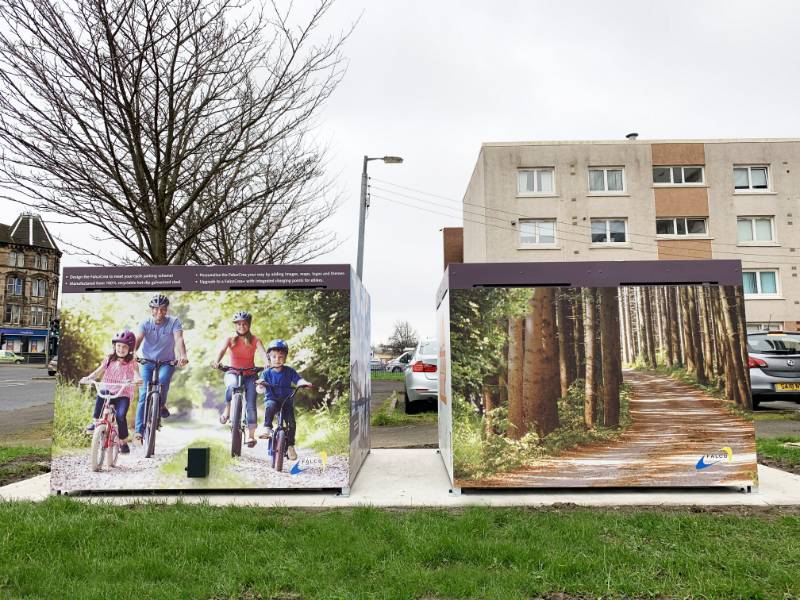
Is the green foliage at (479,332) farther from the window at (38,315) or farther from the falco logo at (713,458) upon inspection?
the window at (38,315)

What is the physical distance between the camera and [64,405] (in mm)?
5953

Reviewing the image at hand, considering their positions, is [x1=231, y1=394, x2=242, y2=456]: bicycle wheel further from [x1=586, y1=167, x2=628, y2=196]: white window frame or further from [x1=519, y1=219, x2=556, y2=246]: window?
[x1=586, y1=167, x2=628, y2=196]: white window frame

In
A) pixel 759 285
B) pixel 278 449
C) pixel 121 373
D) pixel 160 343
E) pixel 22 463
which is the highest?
pixel 759 285

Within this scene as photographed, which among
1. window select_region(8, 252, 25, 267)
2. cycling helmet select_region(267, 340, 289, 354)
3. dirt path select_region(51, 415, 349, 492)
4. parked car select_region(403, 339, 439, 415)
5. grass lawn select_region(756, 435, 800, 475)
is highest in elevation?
window select_region(8, 252, 25, 267)

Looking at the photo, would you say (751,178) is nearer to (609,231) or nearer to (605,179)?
(605,179)

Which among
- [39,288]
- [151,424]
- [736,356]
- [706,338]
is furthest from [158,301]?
[39,288]

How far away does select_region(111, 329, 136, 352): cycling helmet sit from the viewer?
5.95m

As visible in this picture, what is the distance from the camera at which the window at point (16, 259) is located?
69750 mm

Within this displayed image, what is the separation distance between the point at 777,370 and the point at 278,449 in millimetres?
9947

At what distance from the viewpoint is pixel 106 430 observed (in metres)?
5.89

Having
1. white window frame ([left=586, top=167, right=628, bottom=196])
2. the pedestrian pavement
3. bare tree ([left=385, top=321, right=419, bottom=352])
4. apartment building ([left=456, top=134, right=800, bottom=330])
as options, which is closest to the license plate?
the pedestrian pavement

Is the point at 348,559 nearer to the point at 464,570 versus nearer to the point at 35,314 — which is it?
the point at 464,570

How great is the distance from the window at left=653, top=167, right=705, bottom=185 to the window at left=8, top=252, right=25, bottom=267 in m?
71.5

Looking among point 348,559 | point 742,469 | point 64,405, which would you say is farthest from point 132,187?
point 742,469
